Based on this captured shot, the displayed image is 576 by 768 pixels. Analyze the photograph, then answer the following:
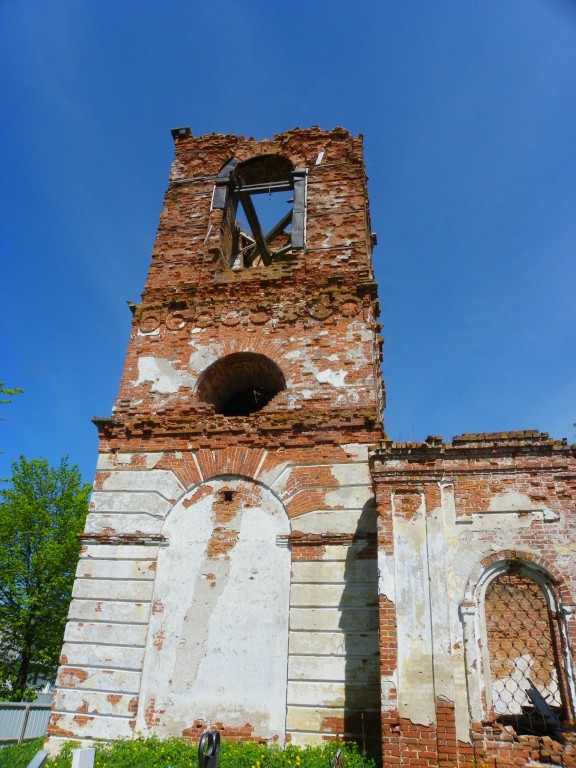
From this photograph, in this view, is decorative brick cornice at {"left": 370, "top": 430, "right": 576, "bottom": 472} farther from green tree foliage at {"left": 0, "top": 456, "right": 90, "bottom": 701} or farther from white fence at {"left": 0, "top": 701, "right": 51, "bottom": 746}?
green tree foliage at {"left": 0, "top": 456, "right": 90, "bottom": 701}

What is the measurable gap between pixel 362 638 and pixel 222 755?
6.75 feet

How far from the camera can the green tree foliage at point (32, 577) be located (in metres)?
17.0

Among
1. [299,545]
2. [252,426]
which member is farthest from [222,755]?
[252,426]

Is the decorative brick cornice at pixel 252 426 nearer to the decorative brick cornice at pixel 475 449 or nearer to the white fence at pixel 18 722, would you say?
the decorative brick cornice at pixel 475 449

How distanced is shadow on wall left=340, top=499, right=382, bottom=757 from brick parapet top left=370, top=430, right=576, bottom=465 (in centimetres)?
112

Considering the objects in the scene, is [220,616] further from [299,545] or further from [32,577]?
[32,577]

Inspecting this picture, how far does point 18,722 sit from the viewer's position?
12.7 meters

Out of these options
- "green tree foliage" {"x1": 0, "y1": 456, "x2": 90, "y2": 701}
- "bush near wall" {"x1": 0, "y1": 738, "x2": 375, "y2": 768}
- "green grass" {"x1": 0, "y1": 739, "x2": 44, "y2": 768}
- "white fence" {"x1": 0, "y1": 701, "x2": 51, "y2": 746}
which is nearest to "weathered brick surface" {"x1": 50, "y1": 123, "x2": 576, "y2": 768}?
"bush near wall" {"x1": 0, "y1": 738, "x2": 375, "y2": 768}

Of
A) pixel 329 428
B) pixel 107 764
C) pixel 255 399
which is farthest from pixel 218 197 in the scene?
pixel 107 764

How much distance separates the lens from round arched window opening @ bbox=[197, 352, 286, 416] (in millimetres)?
9859

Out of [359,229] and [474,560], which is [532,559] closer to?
[474,560]

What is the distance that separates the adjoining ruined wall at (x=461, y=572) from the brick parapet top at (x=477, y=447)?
0.04ft

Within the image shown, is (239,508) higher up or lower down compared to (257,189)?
lower down

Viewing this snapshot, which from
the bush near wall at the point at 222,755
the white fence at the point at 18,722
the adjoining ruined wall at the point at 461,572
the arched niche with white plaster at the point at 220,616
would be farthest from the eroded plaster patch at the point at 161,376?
the white fence at the point at 18,722
